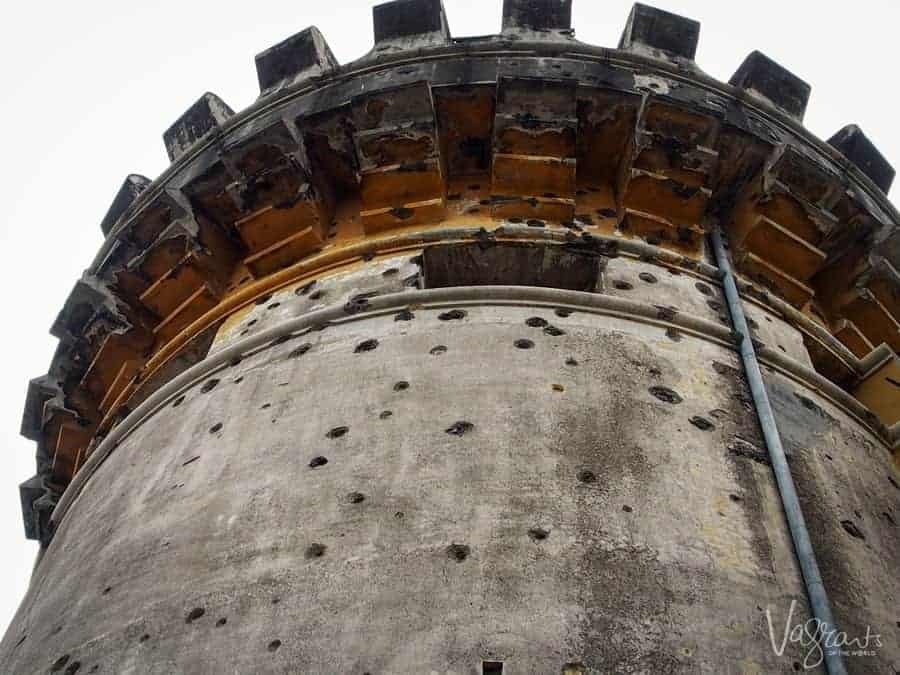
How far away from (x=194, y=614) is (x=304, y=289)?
9.77ft

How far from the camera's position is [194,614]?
4160 millimetres

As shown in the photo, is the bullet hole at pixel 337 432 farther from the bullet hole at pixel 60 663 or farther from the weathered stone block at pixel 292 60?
the weathered stone block at pixel 292 60

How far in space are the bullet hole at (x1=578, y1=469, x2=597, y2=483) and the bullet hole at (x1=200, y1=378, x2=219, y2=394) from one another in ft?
7.69

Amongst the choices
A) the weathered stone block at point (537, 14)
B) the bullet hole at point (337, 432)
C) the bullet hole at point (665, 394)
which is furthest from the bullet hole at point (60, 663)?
the weathered stone block at point (537, 14)

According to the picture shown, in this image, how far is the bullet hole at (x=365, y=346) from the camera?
18.6 feet

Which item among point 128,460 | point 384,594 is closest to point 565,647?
point 384,594

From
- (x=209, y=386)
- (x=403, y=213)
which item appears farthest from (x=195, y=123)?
(x=209, y=386)

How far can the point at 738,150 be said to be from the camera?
24.2 feet

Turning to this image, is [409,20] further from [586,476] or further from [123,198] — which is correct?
[586,476]

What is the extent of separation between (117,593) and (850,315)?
5265mm

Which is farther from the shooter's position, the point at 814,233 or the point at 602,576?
the point at 814,233

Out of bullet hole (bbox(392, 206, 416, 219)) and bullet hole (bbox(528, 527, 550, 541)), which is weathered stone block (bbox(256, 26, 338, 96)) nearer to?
bullet hole (bbox(392, 206, 416, 219))

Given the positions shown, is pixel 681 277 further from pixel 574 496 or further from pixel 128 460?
pixel 128 460

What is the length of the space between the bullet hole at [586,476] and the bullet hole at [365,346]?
60.9 inches
